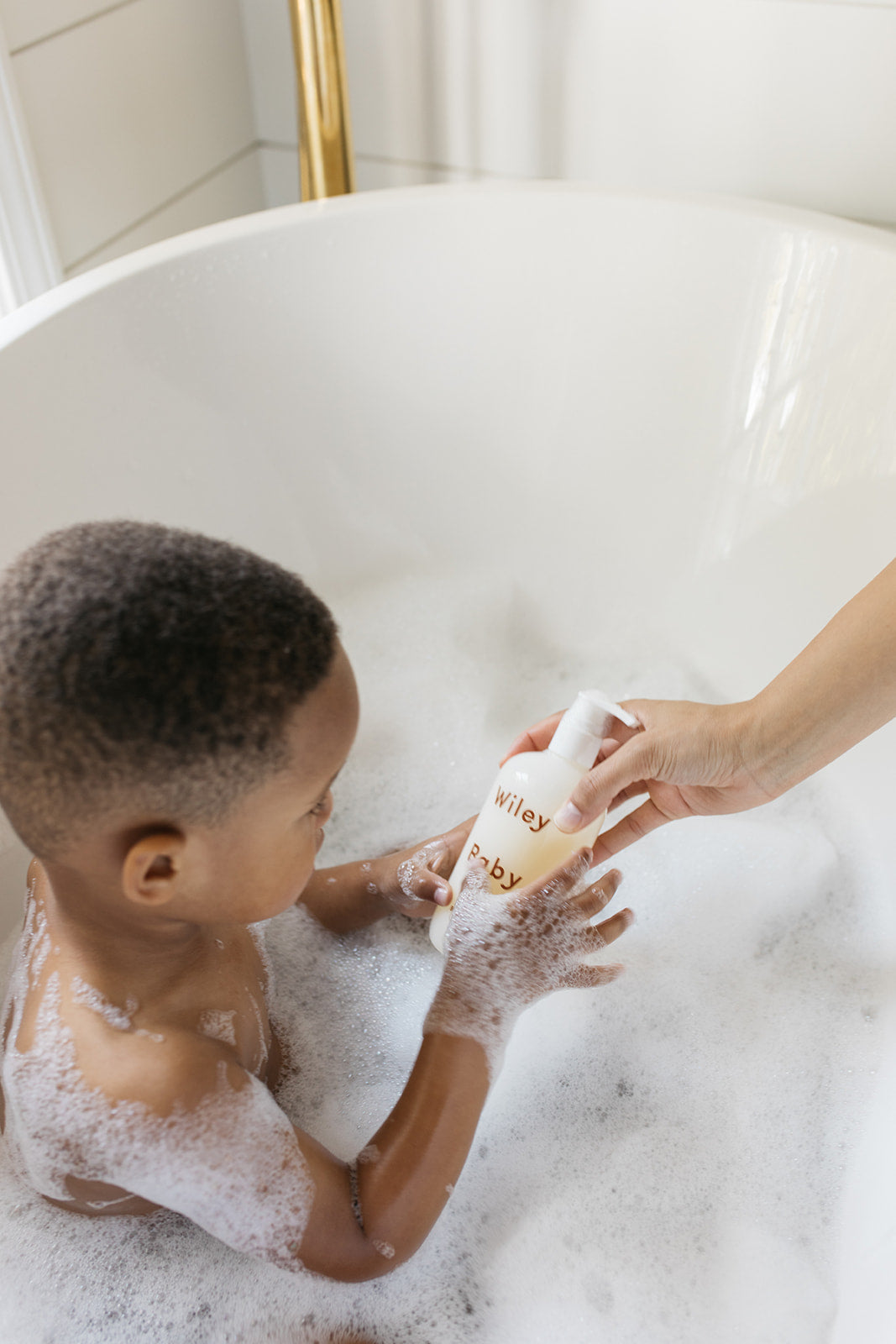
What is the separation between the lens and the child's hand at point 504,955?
0.74 m

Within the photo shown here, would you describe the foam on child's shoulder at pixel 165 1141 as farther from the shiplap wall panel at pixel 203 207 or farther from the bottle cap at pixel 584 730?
the shiplap wall panel at pixel 203 207

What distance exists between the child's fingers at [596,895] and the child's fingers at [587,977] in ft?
0.13

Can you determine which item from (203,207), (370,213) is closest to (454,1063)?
(370,213)

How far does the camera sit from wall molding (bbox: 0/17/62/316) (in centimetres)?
115

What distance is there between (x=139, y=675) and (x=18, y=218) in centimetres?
92

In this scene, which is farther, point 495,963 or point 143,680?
point 495,963

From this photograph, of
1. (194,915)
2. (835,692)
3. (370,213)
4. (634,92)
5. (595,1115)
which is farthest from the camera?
(634,92)

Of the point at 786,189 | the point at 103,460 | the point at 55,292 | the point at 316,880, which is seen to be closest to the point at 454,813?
the point at 316,880

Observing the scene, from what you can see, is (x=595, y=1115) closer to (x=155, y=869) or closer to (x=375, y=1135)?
(x=375, y=1135)

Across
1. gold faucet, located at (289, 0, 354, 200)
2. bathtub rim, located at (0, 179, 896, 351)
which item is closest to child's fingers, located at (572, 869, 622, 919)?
bathtub rim, located at (0, 179, 896, 351)

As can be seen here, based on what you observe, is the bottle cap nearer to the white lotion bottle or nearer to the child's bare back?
the white lotion bottle

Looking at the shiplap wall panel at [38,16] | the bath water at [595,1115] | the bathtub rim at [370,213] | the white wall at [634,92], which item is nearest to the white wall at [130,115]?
the shiplap wall panel at [38,16]

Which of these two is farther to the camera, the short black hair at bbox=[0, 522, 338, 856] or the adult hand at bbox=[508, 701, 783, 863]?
the adult hand at bbox=[508, 701, 783, 863]

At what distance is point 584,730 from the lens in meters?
0.71
